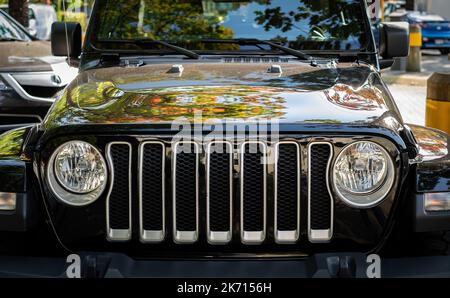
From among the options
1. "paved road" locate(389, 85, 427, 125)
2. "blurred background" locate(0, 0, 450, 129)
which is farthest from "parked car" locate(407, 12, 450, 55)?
"paved road" locate(389, 85, 427, 125)

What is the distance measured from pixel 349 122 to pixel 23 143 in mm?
1495

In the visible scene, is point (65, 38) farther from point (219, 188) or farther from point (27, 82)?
point (27, 82)

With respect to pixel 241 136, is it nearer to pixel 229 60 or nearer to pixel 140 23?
pixel 229 60

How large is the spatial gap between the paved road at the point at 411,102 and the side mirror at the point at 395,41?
5979 mm

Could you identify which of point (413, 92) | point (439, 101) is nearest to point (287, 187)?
point (439, 101)

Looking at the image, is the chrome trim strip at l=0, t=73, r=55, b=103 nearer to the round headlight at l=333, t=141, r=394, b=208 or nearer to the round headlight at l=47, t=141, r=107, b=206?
the round headlight at l=47, t=141, r=107, b=206

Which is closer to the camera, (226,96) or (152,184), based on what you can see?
(152,184)

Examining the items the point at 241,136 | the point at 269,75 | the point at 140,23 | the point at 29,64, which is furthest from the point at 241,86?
the point at 29,64

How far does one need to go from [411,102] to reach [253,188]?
10.6 metres

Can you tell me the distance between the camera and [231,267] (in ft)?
10.7

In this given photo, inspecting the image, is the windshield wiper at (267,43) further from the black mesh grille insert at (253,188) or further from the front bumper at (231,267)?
the front bumper at (231,267)

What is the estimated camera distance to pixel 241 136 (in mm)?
3197

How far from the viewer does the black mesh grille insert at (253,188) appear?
3.21 meters

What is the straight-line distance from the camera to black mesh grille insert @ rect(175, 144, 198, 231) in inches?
127
